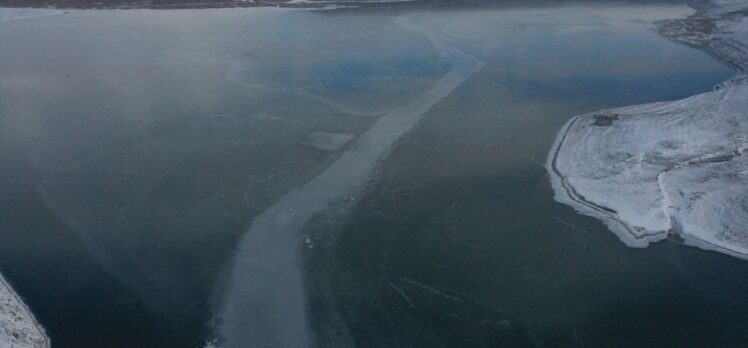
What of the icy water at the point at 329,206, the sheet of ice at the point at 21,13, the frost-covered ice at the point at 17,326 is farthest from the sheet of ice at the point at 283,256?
the sheet of ice at the point at 21,13

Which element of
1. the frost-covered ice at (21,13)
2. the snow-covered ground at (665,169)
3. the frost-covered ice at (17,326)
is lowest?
the frost-covered ice at (17,326)

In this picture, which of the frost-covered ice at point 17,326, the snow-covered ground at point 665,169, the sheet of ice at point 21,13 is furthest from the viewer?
the sheet of ice at point 21,13

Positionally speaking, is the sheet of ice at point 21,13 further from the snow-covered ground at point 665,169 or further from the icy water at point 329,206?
the snow-covered ground at point 665,169

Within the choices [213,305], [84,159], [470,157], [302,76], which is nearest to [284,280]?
[213,305]

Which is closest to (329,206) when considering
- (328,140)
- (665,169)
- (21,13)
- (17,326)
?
(328,140)

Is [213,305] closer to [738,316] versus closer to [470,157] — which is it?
[470,157]

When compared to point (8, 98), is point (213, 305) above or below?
below
